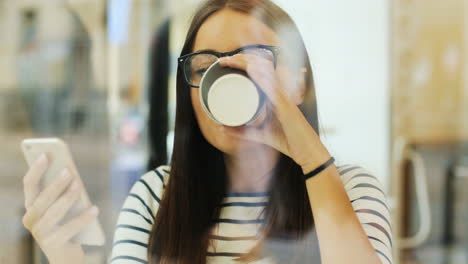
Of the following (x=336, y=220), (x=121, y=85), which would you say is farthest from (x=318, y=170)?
(x=121, y=85)

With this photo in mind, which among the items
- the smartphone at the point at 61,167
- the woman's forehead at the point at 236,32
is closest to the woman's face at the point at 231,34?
the woman's forehead at the point at 236,32

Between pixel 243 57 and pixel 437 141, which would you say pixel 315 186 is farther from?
pixel 437 141

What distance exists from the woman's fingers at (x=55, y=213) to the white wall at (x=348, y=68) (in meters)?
0.36

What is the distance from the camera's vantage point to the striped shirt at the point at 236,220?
59 cm

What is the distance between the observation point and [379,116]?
2.16 feet

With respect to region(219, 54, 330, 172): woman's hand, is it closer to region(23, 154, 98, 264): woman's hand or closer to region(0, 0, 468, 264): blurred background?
region(0, 0, 468, 264): blurred background

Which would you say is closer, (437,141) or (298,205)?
(298,205)

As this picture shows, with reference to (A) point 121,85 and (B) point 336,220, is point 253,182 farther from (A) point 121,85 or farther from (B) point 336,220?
(A) point 121,85

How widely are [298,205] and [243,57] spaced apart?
19 centimetres

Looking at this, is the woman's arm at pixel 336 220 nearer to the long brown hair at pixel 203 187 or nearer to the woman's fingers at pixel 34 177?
the long brown hair at pixel 203 187

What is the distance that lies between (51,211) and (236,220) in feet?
0.87

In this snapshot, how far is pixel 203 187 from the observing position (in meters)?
0.63

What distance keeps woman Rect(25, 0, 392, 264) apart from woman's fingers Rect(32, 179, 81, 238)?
0.08m

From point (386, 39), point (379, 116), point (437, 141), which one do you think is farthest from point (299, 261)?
point (437, 141)
